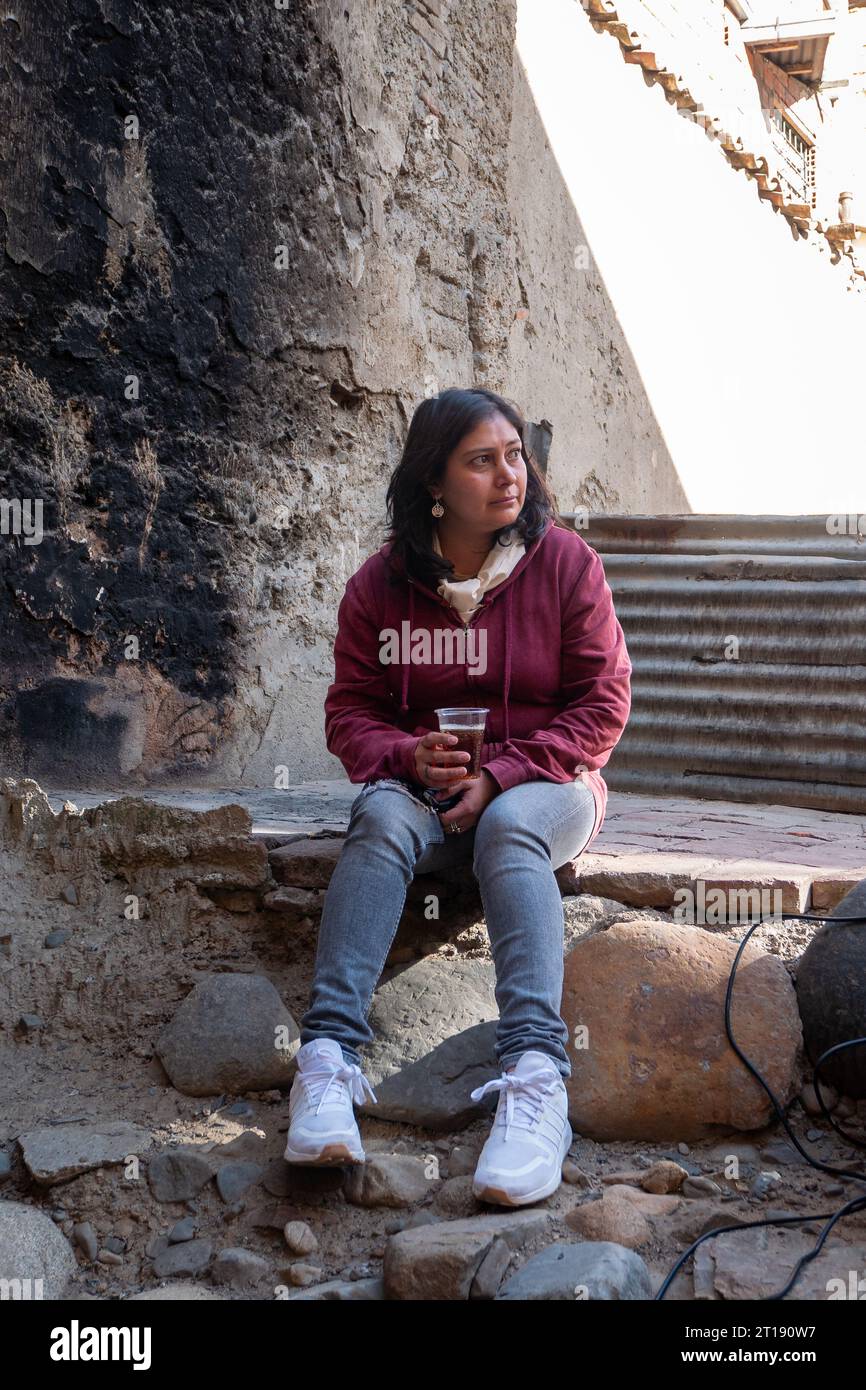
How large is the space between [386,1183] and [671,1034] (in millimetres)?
612

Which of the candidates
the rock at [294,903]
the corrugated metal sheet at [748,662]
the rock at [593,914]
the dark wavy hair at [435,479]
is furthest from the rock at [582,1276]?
the corrugated metal sheet at [748,662]

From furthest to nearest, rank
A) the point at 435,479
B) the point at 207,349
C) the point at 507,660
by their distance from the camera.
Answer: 1. the point at 207,349
2. the point at 435,479
3. the point at 507,660

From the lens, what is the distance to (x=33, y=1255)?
6.91ft

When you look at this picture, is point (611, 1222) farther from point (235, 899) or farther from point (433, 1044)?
point (235, 899)

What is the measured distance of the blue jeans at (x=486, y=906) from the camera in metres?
2.21

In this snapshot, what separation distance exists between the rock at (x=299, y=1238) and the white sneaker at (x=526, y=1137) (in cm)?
28

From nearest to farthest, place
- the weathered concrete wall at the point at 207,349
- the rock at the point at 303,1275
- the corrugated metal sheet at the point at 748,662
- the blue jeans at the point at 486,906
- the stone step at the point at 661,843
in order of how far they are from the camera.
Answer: the rock at the point at 303,1275, the blue jeans at the point at 486,906, the stone step at the point at 661,843, the weathered concrete wall at the point at 207,349, the corrugated metal sheet at the point at 748,662

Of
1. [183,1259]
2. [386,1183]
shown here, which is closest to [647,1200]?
[386,1183]

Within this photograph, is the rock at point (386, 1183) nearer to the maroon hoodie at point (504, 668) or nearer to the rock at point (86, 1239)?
the rock at point (86, 1239)

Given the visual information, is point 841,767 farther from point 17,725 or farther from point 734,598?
point 17,725

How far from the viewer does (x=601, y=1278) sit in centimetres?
177

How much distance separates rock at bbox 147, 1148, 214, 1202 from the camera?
2268mm

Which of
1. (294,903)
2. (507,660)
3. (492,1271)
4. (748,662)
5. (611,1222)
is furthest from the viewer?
(748,662)
